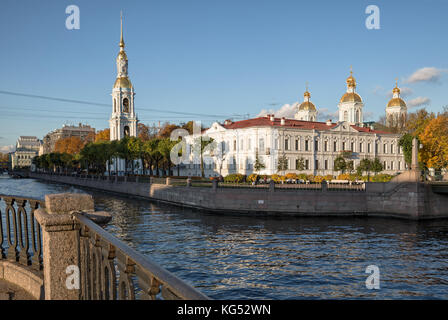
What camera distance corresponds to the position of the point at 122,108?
101500mm

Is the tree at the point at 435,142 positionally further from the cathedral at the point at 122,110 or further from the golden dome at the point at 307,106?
the cathedral at the point at 122,110

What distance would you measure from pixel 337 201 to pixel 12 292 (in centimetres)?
2964

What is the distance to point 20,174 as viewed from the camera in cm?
11925

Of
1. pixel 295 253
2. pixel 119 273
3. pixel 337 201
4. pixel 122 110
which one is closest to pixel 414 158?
pixel 337 201

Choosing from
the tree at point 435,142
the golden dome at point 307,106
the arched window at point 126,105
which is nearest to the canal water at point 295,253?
the tree at point 435,142

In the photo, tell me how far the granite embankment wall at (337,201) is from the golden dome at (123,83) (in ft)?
243

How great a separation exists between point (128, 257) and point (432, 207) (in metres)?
33.4

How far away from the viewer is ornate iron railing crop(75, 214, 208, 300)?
2527 millimetres

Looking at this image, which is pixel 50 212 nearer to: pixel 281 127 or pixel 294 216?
pixel 294 216

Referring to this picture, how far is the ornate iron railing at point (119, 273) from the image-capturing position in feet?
8.29

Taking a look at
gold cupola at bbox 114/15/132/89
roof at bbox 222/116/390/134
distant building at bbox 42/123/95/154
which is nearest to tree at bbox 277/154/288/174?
roof at bbox 222/116/390/134
